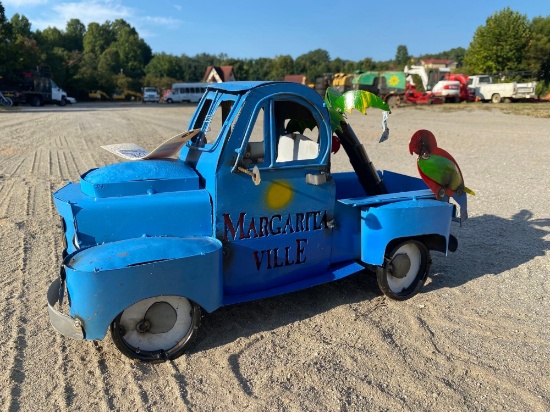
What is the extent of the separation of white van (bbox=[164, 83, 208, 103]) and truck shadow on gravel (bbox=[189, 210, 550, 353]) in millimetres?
47950

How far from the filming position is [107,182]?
13.1 ft

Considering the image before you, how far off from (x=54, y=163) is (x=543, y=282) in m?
11.1

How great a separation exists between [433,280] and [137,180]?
3493mm

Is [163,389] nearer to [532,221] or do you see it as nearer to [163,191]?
[163,191]

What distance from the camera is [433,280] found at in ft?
18.0

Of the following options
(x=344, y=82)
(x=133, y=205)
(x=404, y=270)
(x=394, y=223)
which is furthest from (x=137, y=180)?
(x=344, y=82)

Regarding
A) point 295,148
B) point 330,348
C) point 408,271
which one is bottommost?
point 330,348

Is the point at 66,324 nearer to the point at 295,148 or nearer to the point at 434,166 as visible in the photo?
the point at 295,148

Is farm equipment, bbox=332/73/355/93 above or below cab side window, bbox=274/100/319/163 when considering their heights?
above

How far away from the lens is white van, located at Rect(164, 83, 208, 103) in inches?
2068

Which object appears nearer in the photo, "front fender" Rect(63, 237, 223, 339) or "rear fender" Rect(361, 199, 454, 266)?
"front fender" Rect(63, 237, 223, 339)

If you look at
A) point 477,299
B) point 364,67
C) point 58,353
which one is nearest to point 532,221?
point 477,299

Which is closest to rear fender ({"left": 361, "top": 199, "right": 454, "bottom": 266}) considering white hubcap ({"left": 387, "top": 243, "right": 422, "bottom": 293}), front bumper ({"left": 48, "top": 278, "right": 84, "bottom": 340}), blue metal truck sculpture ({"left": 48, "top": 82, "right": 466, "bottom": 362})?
blue metal truck sculpture ({"left": 48, "top": 82, "right": 466, "bottom": 362})

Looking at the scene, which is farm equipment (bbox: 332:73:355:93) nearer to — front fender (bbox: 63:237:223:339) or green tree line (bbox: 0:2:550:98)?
green tree line (bbox: 0:2:550:98)
